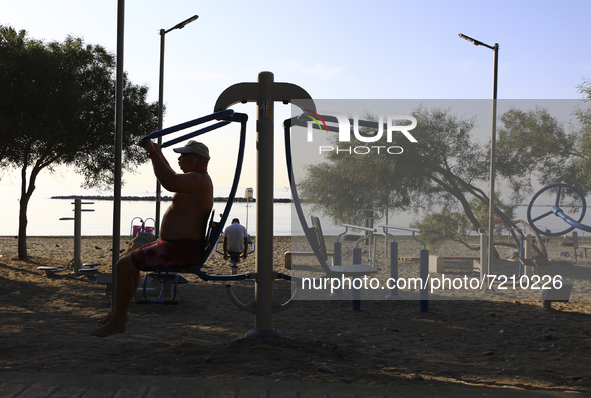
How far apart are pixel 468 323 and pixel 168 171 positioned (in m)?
5.62

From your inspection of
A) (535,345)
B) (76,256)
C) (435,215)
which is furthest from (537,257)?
(76,256)

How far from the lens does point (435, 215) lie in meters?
18.0

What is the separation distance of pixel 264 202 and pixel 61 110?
410 inches

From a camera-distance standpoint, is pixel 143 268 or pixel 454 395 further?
pixel 143 268

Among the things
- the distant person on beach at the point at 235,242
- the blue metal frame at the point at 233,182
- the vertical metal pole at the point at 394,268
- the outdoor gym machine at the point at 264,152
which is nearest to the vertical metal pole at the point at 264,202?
the outdoor gym machine at the point at 264,152

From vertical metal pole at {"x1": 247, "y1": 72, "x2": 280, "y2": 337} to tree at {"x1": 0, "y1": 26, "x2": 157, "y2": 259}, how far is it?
990cm

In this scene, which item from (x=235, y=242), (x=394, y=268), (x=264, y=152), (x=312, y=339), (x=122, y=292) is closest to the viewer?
(x=122, y=292)

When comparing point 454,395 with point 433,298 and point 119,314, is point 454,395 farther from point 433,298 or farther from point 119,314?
point 433,298

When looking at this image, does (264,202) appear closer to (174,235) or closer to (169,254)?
(174,235)

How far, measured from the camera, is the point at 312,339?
22.1 ft

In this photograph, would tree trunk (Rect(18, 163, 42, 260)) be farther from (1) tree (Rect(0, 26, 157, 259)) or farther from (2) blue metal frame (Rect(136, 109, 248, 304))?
(2) blue metal frame (Rect(136, 109, 248, 304))

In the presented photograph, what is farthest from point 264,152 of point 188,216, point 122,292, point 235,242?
point 235,242

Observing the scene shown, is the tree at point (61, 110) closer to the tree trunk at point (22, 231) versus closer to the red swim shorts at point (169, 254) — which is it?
the tree trunk at point (22, 231)

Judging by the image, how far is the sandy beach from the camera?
4.65m
